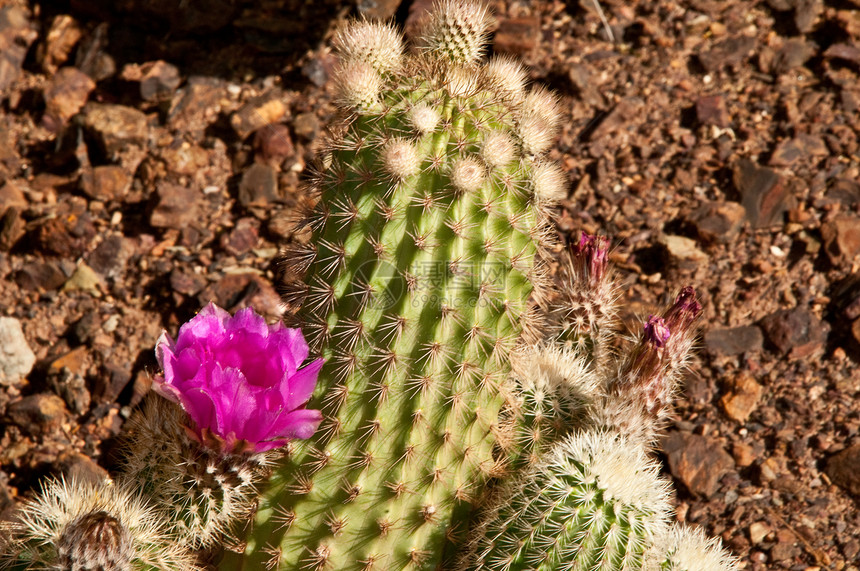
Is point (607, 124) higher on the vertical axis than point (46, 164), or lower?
higher

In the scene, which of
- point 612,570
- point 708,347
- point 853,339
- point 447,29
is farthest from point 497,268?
point 853,339

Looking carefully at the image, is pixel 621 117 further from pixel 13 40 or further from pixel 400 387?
pixel 13 40

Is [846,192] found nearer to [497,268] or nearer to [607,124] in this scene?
[607,124]

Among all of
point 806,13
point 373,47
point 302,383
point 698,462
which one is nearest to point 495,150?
point 373,47

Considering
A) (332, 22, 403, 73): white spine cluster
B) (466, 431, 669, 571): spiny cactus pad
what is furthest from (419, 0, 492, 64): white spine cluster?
(466, 431, 669, 571): spiny cactus pad

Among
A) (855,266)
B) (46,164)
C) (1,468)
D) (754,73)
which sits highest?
(754,73)
